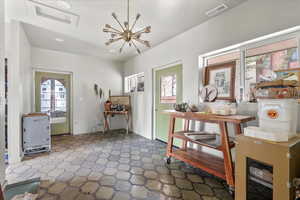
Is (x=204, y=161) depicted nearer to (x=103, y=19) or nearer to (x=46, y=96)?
(x=103, y=19)

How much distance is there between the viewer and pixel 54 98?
420 cm

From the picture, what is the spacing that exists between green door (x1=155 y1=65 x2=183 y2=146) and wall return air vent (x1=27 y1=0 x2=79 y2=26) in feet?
7.22

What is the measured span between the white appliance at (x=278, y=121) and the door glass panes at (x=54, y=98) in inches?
190

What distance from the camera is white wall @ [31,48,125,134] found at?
161 inches

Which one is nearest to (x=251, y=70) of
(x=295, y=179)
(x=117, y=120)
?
(x=295, y=179)

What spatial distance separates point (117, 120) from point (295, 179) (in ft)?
15.6

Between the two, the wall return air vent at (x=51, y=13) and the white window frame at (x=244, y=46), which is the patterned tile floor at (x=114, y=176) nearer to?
the white window frame at (x=244, y=46)

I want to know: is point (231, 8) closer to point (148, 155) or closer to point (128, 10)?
point (128, 10)

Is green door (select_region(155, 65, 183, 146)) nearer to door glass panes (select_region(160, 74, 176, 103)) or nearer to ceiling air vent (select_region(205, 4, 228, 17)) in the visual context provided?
door glass panes (select_region(160, 74, 176, 103))

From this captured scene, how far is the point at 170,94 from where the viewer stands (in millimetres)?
3432

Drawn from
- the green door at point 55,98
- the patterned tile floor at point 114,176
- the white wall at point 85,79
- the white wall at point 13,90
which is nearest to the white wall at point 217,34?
the patterned tile floor at point 114,176

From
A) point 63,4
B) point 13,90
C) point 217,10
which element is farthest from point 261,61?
point 13,90

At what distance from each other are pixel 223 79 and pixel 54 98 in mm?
4606

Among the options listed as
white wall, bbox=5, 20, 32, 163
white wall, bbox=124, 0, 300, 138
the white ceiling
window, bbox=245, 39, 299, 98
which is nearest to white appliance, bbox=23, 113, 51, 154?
white wall, bbox=5, 20, 32, 163
